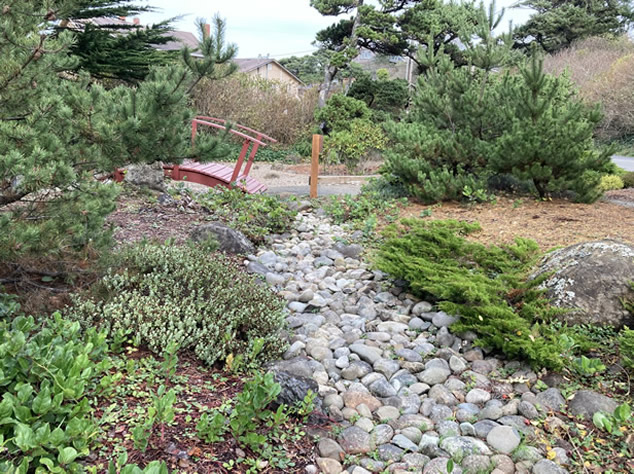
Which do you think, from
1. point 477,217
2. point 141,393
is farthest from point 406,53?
point 141,393

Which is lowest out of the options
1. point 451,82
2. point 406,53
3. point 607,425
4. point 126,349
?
point 607,425

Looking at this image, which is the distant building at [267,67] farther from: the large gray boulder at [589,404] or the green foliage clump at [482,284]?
the large gray boulder at [589,404]

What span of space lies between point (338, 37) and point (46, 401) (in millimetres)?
15522

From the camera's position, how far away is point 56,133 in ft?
7.81

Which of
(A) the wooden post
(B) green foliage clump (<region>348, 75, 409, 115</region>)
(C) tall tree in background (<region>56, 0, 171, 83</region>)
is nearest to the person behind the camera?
(A) the wooden post

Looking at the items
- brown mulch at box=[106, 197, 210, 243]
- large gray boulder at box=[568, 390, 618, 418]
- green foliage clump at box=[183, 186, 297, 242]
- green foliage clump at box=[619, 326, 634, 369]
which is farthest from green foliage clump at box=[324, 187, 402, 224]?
large gray boulder at box=[568, 390, 618, 418]

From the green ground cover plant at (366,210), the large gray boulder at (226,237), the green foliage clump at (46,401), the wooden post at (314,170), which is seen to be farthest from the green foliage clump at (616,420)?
the wooden post at (314,170)

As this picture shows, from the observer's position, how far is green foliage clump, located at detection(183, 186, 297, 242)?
4891mm

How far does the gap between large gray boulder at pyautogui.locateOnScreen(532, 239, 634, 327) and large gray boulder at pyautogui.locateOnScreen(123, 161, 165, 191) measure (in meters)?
4.19

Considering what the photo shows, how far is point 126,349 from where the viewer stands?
2.46 meters

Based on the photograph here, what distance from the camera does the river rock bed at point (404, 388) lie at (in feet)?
6.91

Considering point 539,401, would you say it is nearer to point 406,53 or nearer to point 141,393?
point 141,393

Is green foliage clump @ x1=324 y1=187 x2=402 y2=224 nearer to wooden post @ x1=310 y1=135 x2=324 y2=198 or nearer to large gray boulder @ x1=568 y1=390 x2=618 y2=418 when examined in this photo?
wooden post @ x1=310 y1=135 x2=324 y2=198

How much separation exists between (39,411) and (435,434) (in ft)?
5.40
